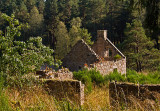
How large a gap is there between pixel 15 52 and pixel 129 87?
330 cm

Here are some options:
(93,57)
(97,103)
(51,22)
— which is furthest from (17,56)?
(51,22)

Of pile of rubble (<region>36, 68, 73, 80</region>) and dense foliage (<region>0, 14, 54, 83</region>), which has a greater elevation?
dense foliage (<region>0, 14, 54, 83</region>)

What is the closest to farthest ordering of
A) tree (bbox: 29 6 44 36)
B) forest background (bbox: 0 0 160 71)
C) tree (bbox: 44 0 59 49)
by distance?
forest background (bbox: 0 0 160 71)
tree (bbox: 44 0 59 49)
tree (bbox: 29 6 44 36)

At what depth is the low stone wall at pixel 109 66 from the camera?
521 inches

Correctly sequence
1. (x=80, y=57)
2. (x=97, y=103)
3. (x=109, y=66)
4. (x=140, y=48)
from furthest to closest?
(x=140, y=48) < (x=80, y=57) < (x=109, y=66) < (x=97, y=103)

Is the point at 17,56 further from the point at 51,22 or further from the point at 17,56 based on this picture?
the point at 51,22

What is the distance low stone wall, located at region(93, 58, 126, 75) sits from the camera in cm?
1324

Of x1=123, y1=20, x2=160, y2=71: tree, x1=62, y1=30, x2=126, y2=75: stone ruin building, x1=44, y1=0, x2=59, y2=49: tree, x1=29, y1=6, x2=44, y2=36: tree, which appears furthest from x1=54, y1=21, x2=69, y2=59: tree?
x1=62, y1=30, x2=126, y2=75: stone ruin building

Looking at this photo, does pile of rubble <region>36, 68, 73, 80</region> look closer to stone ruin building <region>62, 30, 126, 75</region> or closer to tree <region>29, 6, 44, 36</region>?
stone ruin building <region>62, 30, 126, 75</region>

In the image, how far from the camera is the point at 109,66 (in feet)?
46.6

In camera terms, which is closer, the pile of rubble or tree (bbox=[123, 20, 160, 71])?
the pile of rubble

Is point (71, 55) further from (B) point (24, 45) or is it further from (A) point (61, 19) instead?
(A) point (61, 19)

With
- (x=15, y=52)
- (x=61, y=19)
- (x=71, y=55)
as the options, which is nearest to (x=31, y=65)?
(x=15, y=52)

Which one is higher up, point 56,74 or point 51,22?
point 51,22
